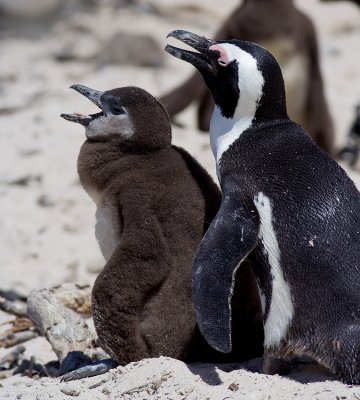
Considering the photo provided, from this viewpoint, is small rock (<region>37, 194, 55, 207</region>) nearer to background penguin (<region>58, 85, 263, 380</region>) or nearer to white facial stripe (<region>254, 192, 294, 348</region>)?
background penguin (<region>58, 85, 263, 380</region>)

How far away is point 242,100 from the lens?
352cm

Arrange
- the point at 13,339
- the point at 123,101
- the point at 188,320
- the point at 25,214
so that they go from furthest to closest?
the point at 25,214 → the point at 13,339 → the point at 123,101 → the point at 188,320

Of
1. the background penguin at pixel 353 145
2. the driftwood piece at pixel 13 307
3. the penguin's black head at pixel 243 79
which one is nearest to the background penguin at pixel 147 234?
the penguin's black head at pixel 243 79

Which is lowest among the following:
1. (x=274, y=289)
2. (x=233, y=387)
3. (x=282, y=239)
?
(x=233, y=387)

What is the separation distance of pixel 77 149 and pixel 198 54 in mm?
3365

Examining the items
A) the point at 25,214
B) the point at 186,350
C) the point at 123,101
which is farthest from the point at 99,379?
the point at 25,214

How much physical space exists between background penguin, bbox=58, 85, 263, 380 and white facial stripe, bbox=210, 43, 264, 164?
6.8 inches

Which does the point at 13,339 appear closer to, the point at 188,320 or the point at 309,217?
the point at 188,320

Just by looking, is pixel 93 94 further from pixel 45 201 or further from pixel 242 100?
pixel 45 201

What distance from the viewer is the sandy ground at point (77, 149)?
10.6 feet

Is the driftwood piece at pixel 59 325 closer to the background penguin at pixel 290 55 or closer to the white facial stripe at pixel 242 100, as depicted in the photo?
the white facial stripe at pixel 242 100

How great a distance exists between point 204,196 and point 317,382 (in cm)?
76

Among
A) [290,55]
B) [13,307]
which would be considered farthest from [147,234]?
[290,55]

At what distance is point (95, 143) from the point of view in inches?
148
